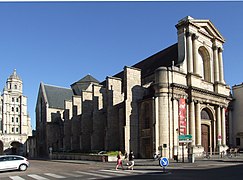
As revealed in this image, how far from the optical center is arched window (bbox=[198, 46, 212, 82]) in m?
42.7

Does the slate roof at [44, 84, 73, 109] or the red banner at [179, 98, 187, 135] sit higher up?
the slate roof at [44, 84, 73, 109]

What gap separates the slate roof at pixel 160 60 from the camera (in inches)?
1690

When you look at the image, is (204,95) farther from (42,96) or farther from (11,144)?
(11,144)

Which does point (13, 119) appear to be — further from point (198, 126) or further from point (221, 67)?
point (198, 126)

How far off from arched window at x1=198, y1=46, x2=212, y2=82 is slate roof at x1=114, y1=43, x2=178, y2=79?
143 inches

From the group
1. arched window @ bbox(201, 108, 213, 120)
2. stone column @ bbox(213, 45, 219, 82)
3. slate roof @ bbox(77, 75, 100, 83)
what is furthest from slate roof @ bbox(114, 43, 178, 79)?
slate roof @ bbox(77, 75, 100, 83)

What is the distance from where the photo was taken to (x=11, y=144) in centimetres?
8906

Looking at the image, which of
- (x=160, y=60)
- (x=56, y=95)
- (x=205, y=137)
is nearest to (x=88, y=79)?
(x=56, y=95)

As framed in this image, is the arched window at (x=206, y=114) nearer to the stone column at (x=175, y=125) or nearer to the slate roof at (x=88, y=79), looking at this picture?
the stone column at (x=175, y=125)

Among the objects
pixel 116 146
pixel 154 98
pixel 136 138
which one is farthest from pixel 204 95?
pixel 116 146

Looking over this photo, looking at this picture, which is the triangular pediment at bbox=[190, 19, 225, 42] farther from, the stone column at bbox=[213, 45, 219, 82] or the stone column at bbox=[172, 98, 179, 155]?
the stone column at bbox=[172, 98, 179, 155]

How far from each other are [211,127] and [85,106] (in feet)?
67.0

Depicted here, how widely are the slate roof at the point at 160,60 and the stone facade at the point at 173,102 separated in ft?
0.69

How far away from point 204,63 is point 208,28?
503cm
